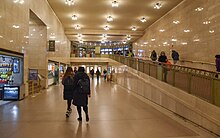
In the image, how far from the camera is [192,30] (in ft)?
48.1

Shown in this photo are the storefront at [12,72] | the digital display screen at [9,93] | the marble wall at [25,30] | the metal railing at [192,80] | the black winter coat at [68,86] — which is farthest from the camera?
the storefront at [12,72]

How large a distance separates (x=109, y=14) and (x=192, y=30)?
8.13m

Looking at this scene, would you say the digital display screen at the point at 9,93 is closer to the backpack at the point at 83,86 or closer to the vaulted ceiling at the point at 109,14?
the backpack at the point at 83,86

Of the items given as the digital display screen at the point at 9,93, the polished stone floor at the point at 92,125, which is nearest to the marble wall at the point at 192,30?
the polished stone floor at the point at 92,125

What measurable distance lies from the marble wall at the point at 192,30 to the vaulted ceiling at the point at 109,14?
1068mm

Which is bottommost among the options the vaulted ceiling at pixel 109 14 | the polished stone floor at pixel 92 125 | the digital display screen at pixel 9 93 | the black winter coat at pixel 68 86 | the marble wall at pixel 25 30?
the polished stone floor at pixel 92 125

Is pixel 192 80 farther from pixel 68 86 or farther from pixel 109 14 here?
pixel 109 14

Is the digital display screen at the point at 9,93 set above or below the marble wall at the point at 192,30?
below

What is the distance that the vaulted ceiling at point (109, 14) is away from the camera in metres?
16.8

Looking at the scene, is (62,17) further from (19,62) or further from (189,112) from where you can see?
(189,112)

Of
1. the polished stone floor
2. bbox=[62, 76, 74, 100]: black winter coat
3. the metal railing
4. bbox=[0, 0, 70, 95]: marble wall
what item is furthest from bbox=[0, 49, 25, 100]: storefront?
the metal railing

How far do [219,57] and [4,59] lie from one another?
9980 millimetres

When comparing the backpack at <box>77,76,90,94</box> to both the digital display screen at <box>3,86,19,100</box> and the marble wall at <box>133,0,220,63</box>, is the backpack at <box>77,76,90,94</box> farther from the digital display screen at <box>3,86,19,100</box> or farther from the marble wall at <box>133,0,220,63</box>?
the marble wall at <box>133,0,220,63</box>

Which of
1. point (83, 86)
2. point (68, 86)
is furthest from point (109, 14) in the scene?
point (83, 86)
